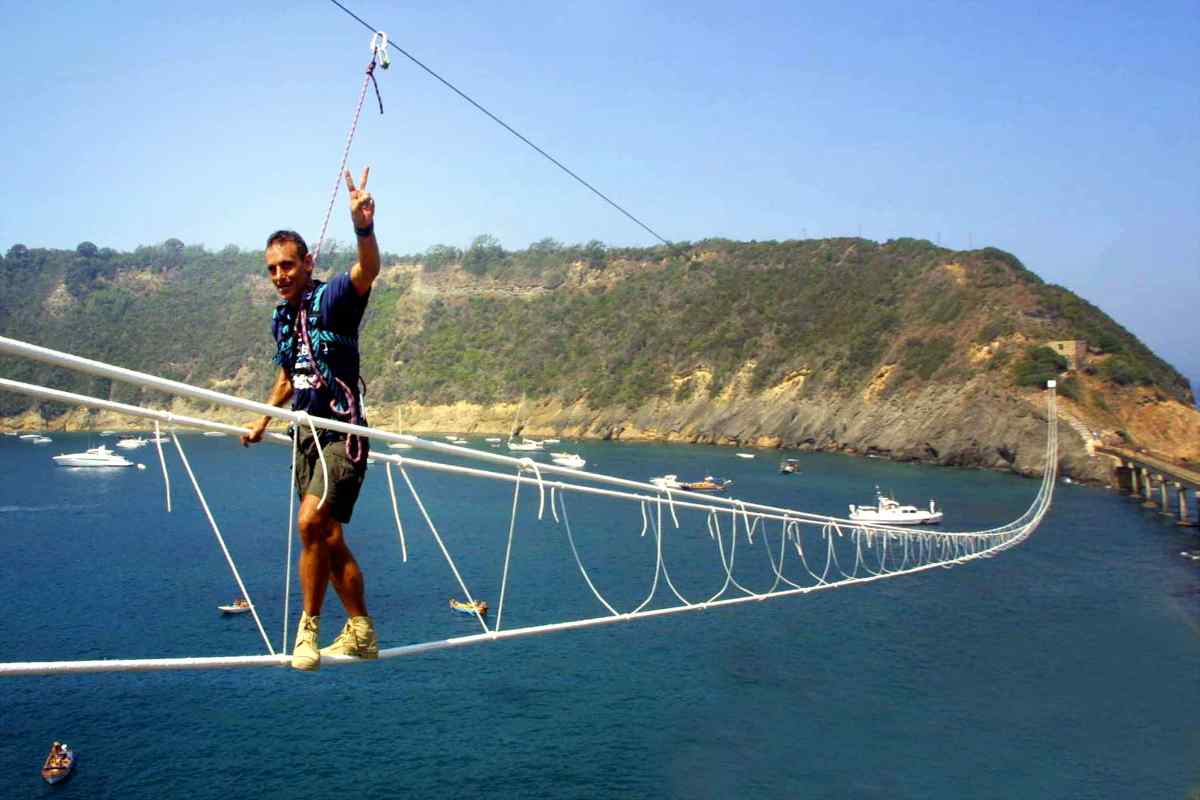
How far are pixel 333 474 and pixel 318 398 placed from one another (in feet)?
1.34

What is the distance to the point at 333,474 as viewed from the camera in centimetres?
535

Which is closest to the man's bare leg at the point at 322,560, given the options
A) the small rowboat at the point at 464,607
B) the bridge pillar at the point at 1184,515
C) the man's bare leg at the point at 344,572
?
the man's bare leg at the point at 344,572

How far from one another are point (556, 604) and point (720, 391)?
214 ft

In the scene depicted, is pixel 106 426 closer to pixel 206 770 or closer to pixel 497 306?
pixel 497 306

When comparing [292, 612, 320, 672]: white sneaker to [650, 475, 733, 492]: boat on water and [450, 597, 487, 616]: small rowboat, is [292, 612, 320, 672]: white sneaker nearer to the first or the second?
[450, 597, 487, 616]: small rowboat

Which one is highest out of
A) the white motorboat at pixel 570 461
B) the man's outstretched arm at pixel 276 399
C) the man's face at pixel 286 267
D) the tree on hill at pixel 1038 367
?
the tree on hill at pixel 1038 367

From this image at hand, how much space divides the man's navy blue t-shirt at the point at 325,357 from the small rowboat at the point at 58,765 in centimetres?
1663

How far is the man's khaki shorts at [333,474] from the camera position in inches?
210

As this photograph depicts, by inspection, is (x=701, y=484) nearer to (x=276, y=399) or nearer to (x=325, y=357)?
(x=276, y=399)

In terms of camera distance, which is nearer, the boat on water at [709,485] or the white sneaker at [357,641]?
the white sneaker at [357,641]

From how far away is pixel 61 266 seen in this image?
14400 centimetres

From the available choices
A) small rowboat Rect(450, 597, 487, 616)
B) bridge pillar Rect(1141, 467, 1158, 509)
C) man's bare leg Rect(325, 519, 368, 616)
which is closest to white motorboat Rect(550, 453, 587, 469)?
bridge pillar Rect(1141, 467, 1158, 509)

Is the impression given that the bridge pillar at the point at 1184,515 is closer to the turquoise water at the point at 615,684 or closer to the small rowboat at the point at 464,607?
the turquoise water at the point at 615,684

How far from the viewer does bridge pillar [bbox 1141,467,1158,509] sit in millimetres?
56928
